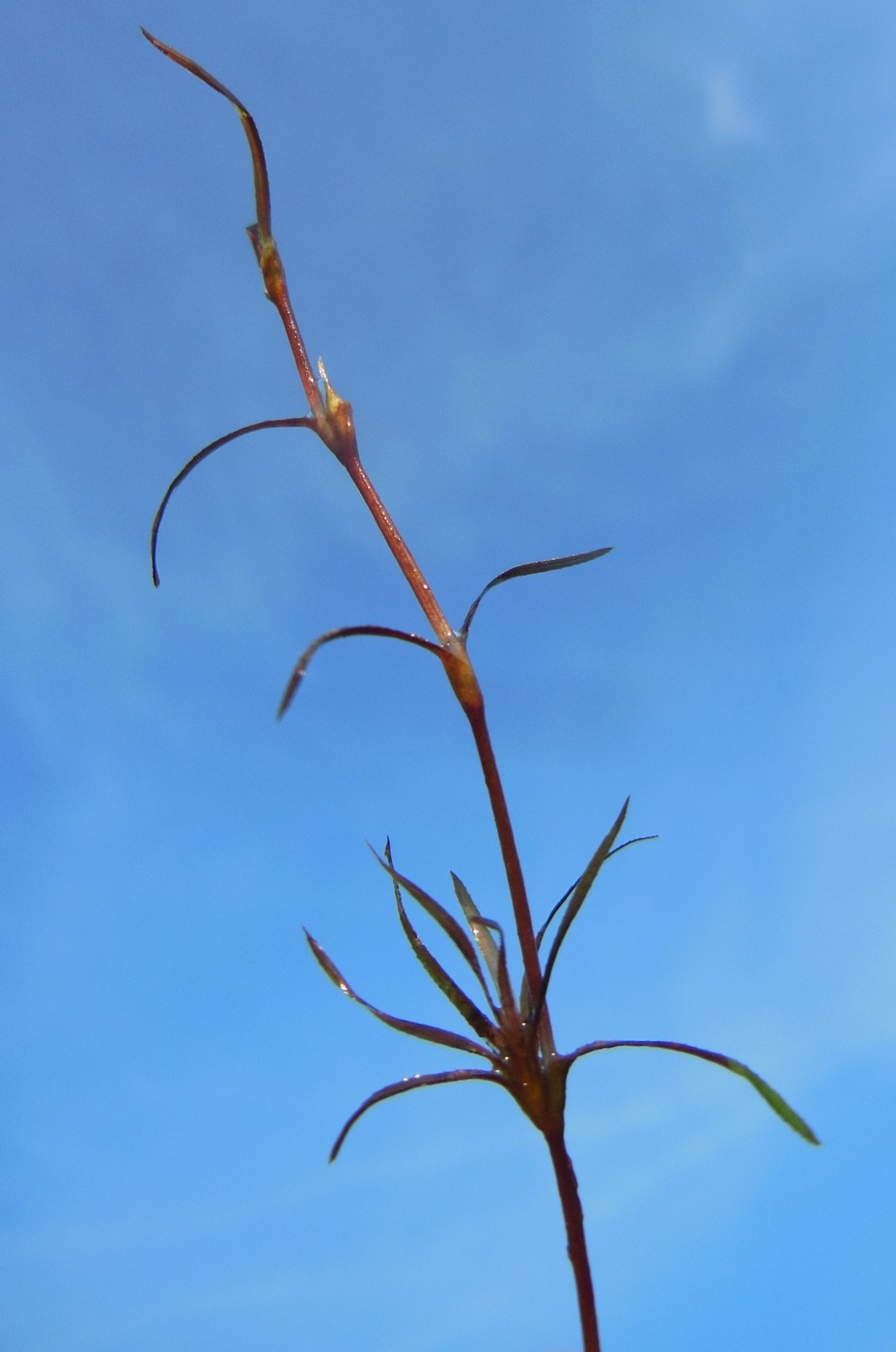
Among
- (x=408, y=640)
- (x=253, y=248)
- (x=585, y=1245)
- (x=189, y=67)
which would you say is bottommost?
(x=585, y=1245)

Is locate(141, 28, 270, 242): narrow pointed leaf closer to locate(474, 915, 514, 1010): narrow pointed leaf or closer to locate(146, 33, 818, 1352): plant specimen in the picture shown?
locate(146, 33, 818, 1352): plant specimen

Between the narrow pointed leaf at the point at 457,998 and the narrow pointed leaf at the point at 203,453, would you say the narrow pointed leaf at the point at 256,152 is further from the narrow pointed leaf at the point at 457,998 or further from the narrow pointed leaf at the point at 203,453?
the narrow pointed leaf at the point at 457,998

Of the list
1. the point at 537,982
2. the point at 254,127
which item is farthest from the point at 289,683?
the point at 254,127

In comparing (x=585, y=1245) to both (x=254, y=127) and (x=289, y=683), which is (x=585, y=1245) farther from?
(x=254, y=127)

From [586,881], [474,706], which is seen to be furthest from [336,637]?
[586,881]

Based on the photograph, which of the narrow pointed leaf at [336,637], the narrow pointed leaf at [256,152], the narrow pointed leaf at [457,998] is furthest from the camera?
the narrow pointed leaf at [256,152]

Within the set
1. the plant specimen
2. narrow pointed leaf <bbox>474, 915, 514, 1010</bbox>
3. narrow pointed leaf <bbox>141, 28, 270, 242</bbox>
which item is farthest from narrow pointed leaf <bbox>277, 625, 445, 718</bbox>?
narrow pointed leaf <bbox>141, 28, 270, 242</bbox>

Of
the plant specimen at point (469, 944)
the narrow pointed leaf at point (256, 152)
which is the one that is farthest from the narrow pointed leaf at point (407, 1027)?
the narrow pointed leaf at point (256, 152)
